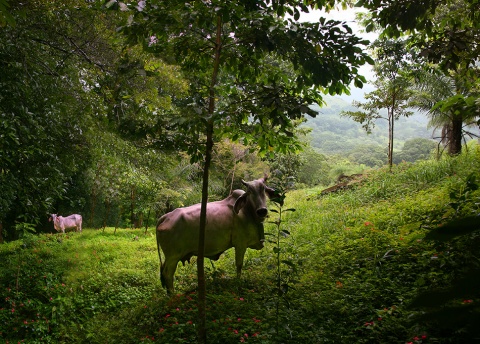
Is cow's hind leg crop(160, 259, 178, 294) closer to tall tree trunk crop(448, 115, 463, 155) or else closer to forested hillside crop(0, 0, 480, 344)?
forested hillside crop(0, 0, 480, 344)

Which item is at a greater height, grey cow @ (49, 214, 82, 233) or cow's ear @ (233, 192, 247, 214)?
cow's ear @ (233, 192, 247, 214)

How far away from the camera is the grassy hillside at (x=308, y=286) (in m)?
3.16

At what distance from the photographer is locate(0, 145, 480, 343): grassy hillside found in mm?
3160

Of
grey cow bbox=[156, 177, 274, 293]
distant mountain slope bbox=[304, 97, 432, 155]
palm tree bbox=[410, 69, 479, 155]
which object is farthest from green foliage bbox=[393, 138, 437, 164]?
grey cow bbox=[156, 177, 274, 293]

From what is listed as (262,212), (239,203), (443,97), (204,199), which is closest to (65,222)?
(239,203)

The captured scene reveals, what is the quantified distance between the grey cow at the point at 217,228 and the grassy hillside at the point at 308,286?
0.36 meters

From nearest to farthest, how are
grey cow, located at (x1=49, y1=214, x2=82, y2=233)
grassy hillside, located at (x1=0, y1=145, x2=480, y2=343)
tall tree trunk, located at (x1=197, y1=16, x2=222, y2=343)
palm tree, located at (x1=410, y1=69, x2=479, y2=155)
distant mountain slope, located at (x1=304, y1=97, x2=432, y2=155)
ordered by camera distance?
grassy hillside, located at (x1=0, y1=145, x2=480, y2=343) < tall tree trunk, located at (x1=197, y1=16, x2=222, y2=343) < palm tree, located at (x1=410, y1=69, x2=479, y2=155) < grey cow, located at (x1=49, y1=214, x2=82, y2=233) < distant mountain slope, located at (x1=304, y1=97, x2=432, y2=155)

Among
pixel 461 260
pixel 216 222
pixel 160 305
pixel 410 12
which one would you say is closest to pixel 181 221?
pixel 216 222

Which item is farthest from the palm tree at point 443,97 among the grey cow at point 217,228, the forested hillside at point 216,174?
the grey cow at point 217,228

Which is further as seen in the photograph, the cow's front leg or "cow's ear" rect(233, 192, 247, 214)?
the cow's front leg

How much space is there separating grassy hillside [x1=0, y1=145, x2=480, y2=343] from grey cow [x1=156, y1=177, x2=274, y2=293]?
0.36 m

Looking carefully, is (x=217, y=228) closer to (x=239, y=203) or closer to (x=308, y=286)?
(x=239, y=203)

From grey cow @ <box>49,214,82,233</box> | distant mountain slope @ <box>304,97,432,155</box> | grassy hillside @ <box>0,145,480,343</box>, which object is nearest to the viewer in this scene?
grassy hillside @ <box>0,145,480,343</box>

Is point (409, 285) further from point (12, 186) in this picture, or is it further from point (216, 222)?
point (12, 186)
